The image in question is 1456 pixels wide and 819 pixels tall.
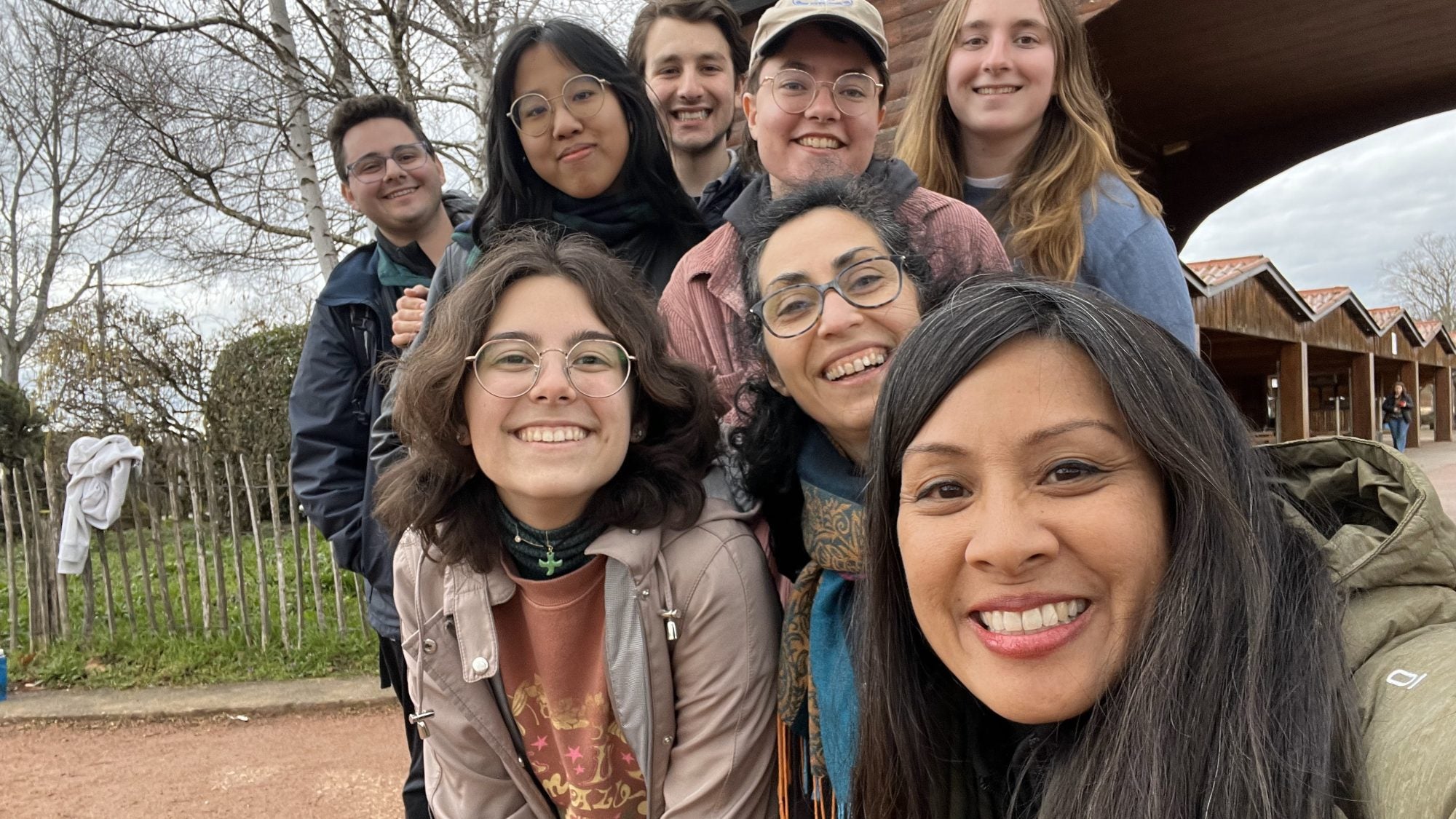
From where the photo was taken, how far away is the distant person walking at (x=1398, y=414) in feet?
71.3

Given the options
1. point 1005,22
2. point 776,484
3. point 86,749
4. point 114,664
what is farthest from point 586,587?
point 114,664

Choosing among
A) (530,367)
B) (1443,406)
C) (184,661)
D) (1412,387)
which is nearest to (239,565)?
(184,661)

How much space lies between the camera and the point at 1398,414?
21859mm

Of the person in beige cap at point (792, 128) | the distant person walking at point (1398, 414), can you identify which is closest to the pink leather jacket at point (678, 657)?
the person in beige cap at point (792, 128)

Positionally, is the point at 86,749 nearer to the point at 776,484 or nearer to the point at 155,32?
the point at 776,484

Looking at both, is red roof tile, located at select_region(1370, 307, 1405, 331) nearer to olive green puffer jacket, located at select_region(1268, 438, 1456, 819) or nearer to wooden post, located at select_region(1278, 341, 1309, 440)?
wooden post, located at select_region(1278, 341, 1309, 440)

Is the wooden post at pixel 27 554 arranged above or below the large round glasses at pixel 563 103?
below

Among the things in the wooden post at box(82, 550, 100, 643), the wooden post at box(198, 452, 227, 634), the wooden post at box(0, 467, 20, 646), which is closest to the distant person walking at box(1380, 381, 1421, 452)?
the wooden post at box(198, 452, 227, 634)

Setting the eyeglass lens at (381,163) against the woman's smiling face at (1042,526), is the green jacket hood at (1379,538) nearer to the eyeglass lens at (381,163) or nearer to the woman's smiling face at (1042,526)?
the woman's smiling face at (1042,526)

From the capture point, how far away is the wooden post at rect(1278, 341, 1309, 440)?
47.4 feet

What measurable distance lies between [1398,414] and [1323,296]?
8.34m

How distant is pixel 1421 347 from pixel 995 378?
28924mm

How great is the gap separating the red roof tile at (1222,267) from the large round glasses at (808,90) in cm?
974

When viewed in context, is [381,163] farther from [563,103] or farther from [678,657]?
[678,657]
